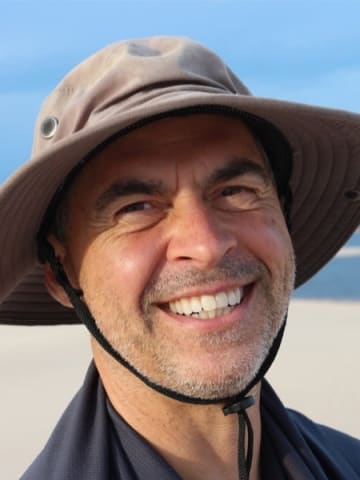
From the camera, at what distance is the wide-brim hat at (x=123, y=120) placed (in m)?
1.66

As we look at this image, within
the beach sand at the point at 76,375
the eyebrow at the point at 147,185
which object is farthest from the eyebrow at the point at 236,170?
the beach sand at the point at 76,375

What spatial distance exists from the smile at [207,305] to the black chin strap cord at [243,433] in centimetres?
20

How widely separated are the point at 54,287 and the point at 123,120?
580mm

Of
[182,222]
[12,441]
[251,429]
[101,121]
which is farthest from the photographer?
[12,441]

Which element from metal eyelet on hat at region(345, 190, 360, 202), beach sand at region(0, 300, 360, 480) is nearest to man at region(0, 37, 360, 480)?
metal eyelet on hat at region(345, 190, 360, 202)

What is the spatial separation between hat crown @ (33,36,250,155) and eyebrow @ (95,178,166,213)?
0.14 meters

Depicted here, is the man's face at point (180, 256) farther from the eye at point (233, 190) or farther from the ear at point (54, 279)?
the ear at point (54, 279)

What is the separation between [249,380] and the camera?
1787 millimetres

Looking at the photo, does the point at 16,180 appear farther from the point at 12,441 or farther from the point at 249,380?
the point at 12,441

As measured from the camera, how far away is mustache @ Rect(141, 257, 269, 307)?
1765mm

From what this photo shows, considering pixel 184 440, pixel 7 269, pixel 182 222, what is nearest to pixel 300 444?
pixel 184 440

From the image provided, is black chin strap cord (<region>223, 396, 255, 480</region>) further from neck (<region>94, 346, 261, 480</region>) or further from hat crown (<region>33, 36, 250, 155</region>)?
hat crown (<region>33, 36, 250, 155</region>)

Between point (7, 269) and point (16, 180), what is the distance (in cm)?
35

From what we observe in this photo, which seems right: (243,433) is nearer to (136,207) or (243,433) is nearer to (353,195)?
(136,207)
